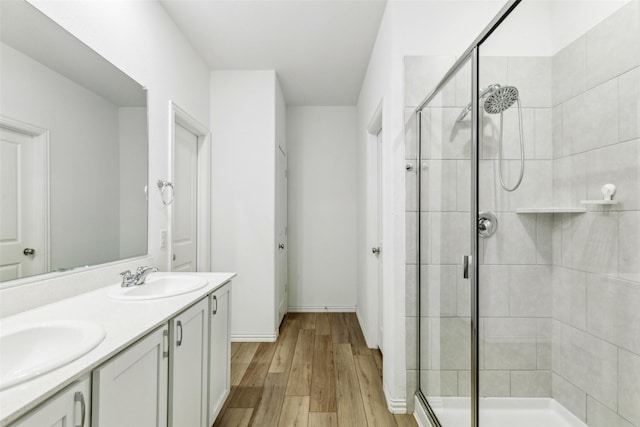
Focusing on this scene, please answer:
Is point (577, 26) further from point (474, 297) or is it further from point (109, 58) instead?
point (109, 58)

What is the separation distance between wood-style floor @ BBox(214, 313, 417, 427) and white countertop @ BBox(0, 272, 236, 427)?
0.94 m

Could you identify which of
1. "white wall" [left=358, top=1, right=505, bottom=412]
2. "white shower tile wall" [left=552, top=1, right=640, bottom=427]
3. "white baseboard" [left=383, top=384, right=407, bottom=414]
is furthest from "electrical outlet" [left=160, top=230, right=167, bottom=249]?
"white shower tile wall" [left=552, top=1, right=640, bottom=427]

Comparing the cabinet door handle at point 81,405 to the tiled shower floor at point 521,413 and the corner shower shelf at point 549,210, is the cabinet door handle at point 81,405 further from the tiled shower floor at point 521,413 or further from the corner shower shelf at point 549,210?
the corner shower shelf at point 549,210

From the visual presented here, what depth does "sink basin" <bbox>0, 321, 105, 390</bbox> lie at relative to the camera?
85cm

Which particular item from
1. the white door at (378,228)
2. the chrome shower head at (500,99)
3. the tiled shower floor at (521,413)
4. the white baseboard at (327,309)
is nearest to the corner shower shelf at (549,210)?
the chrome shower head at (500,99)

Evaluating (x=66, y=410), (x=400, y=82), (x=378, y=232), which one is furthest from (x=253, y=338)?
(x=400, y=82)

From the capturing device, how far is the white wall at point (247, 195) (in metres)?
2.94

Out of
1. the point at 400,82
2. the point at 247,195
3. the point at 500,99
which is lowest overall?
the point at 247,195

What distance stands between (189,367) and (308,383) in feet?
3.82

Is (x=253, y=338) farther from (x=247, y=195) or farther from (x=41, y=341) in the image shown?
(x=41, y=341)

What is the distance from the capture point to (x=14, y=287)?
108cm

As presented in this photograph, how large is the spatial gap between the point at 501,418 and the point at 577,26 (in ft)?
5.92

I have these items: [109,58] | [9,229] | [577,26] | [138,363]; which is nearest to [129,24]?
[109,58]

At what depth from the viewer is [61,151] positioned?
1.28 meters
